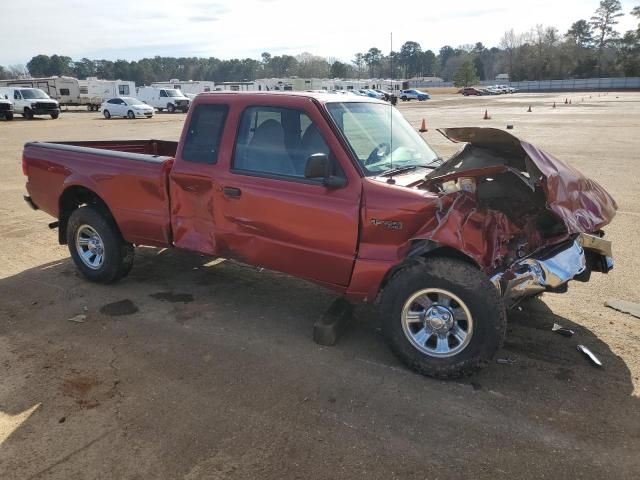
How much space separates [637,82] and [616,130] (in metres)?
81.5

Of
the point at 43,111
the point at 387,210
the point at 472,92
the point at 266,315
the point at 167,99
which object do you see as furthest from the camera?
the point at 472,92

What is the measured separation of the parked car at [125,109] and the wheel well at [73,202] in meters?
34.5

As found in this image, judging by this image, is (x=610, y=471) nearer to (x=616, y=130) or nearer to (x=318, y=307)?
(x=318, y=307)

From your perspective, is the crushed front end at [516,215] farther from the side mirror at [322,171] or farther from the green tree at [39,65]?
the green tree at [39,65]

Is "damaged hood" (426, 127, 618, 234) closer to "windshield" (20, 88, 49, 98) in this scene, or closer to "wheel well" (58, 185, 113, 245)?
"wheel well" (58, 185, 113, 245)

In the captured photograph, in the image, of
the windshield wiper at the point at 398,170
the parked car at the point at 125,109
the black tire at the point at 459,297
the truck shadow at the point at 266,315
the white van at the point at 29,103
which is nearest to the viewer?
the black tire at the point at 459,297

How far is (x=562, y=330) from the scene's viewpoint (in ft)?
14.3

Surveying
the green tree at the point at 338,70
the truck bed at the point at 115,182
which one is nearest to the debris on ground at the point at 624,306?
the truck bed at the point at 115,182

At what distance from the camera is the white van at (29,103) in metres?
34.8

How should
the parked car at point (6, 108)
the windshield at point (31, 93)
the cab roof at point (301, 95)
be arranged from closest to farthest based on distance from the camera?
the cab roof at point (301, 95), the parked car at point (6, 108), the windshield at point (31, 93)

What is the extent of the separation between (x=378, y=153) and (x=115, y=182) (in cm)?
266

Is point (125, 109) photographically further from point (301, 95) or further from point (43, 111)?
point (301, 95)

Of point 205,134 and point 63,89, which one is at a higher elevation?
point 63,89

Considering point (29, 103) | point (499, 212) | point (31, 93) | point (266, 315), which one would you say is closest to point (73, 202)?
point (266, 315)
